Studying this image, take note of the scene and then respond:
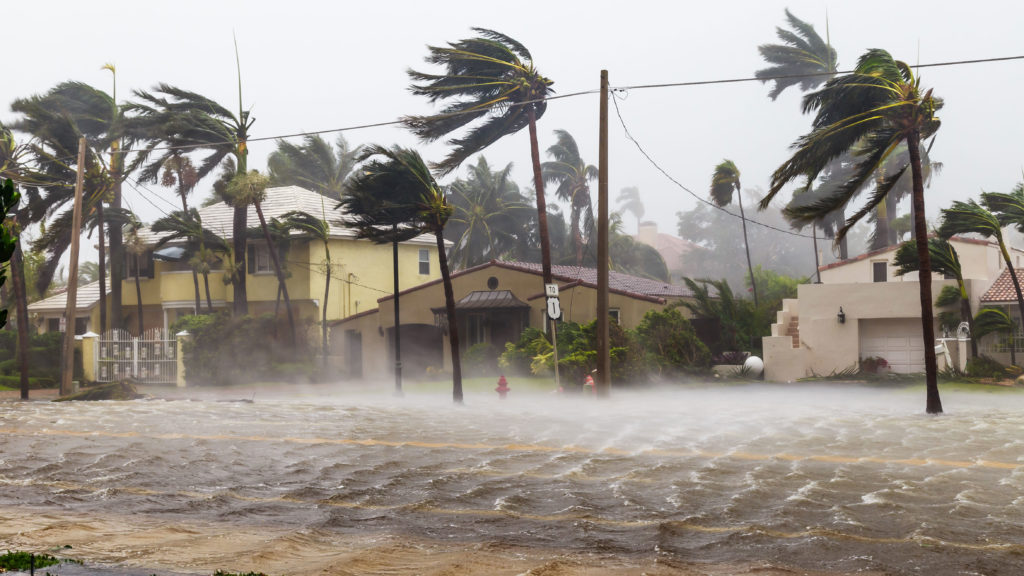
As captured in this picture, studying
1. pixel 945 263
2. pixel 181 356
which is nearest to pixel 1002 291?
pixel 945 263

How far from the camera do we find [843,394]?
1109 inches

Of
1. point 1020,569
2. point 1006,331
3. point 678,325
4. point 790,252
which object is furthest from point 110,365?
point 790,252

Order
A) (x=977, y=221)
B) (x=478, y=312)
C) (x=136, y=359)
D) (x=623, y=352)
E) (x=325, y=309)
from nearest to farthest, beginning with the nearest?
(x=977, y=221) → (x=623, y=352) → (x=136, y=359) → (x=478, y=312) → (x=325, y=309)

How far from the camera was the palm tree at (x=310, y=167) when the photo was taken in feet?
201

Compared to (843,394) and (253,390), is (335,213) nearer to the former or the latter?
(253,390)

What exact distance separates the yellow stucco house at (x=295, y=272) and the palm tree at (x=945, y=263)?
75.3 feet

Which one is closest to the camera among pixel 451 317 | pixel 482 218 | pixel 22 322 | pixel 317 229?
pixel 451 317

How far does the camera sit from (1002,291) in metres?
31.1

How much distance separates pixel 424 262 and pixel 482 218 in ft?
43.3

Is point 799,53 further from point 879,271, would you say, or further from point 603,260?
point 603,260

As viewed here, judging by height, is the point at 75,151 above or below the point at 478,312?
above

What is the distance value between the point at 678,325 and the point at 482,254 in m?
31.1

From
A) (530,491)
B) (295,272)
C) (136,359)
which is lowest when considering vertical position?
(530,491)

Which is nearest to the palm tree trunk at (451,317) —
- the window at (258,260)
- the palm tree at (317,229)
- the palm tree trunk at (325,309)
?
the palm tree trunk at (325,309)
